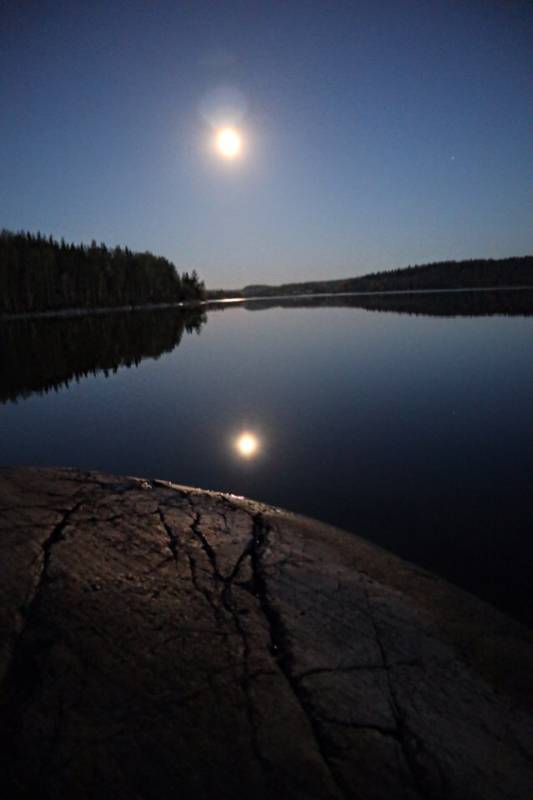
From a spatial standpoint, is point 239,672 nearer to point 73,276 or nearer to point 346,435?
point 346,435

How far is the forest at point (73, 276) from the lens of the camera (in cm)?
8220

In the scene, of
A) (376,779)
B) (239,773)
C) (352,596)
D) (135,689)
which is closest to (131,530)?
(135,689)

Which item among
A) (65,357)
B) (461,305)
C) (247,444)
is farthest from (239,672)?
(461,305)

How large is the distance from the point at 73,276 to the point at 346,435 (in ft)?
338

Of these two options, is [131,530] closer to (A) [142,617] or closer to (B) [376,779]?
(A) [142,617]

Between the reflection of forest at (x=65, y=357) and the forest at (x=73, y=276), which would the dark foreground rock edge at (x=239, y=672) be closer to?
the reflection of forest at (x=65, y=357)

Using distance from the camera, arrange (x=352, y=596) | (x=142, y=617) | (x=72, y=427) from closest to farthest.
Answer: (x=142, y=617)
(x=352, y=596)
(x=72, y=427)

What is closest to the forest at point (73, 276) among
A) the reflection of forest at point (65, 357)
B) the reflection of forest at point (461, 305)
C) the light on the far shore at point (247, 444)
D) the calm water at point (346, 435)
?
the reflection of forest at point (461, 305)

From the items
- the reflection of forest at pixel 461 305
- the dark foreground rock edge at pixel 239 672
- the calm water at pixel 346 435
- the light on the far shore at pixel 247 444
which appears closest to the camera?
the dark foreground rock edge at pixel 239 672

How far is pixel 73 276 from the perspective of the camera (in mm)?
95062

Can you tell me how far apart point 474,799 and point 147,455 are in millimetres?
8972

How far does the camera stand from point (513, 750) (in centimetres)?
268

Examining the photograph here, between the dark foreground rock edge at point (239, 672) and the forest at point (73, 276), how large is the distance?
93.7m

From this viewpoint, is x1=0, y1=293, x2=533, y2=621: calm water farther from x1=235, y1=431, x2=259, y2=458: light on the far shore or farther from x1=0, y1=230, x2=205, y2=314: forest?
x1=0, y1=230, x2=205, y2=314: forest
